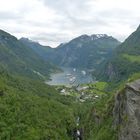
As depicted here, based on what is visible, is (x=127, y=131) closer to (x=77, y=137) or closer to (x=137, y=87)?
(x=137, y=87)

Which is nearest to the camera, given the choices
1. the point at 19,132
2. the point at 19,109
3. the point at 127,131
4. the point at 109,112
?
the point at 127,131

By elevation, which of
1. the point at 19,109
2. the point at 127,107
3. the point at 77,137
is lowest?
the point at 77,137

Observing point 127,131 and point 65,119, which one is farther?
point 65,119

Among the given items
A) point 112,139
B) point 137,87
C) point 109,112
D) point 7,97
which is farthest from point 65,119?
point 137,87

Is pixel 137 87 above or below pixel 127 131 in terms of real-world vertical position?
above

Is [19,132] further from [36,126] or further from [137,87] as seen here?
[137,87]

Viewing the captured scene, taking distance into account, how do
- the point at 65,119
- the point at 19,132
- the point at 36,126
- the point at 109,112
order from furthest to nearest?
the point at 65,119 < the point at 36,126 < the point at 19,132 < the point at 109,112

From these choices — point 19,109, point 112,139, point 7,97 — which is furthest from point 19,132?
point 112,139
